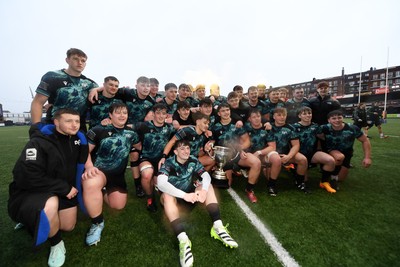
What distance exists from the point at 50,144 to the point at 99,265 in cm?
162

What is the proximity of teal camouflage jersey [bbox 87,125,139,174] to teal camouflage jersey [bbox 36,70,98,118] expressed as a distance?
0.69 meters

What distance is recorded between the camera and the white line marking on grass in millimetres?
2369

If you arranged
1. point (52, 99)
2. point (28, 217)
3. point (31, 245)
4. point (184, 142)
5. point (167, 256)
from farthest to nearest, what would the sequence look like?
point (52, 99)
point (184, 142)
point (31, 245)
point (167, 256)
point (28, 217)

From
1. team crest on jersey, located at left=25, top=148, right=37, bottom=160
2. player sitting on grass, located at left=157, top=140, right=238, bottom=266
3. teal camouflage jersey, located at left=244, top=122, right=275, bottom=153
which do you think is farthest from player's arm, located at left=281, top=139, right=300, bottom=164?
team crest on jersey, located at left=25, top=148, right=37, bottom=160

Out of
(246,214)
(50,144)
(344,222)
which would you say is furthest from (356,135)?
(50,144)

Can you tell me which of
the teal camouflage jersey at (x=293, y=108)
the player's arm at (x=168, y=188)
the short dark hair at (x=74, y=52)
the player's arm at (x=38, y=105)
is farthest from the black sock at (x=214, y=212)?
the teal camouflage jersey at (x=293, y=108)

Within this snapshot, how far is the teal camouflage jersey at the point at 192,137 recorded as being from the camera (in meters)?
4.07

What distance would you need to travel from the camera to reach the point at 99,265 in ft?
7.72

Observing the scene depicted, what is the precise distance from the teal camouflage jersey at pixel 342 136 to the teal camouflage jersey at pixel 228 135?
6.83 ft

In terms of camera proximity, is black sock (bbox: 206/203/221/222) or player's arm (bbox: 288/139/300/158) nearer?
black sock (bbox: 206/203/221/222)

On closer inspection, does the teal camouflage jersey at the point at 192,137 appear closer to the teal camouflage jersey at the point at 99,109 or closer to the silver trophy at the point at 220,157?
the silver trophy at the point at 220,157

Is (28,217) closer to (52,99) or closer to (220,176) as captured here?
(52,99)

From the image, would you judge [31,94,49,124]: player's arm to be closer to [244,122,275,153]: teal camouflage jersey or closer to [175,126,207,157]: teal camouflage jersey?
[175,126,207,157]: teal camouflage jersey

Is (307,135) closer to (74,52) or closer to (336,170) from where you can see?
(336,170)
